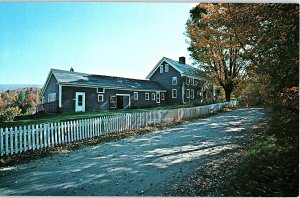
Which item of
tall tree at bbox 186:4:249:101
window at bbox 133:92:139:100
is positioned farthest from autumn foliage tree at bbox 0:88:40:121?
window at bbox 133:92:139:100

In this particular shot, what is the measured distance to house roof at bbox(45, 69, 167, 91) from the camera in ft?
55.9

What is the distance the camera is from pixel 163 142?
24.5 feet

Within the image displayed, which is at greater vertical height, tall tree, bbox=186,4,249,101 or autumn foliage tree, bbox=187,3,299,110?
tall tree, bbox=186,4,249,101

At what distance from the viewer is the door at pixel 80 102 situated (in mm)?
17448

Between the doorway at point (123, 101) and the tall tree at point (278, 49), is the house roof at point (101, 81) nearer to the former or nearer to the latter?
the doorway at point (123, 101)

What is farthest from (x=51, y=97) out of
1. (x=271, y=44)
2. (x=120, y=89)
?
(x=271, y=44)

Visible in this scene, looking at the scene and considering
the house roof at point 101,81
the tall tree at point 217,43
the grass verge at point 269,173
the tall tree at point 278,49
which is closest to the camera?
the grass verge at point 269,173

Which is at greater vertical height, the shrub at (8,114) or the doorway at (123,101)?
the doorway at (123,101)

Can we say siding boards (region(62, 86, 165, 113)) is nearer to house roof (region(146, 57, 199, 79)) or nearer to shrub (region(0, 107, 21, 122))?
house roof (region(146, 57, 199, 79))

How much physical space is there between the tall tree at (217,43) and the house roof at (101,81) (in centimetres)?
598

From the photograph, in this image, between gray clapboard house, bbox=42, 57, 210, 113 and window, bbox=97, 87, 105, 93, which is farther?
window, bbox=97, 87, 105, 93

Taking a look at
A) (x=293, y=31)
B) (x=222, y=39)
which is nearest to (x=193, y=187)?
(x=293, y=31)

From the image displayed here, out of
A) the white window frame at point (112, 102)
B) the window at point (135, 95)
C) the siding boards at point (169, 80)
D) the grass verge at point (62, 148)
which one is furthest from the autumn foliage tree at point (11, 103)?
the siding boards at point (169, 80)

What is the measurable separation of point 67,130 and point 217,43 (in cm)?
723
